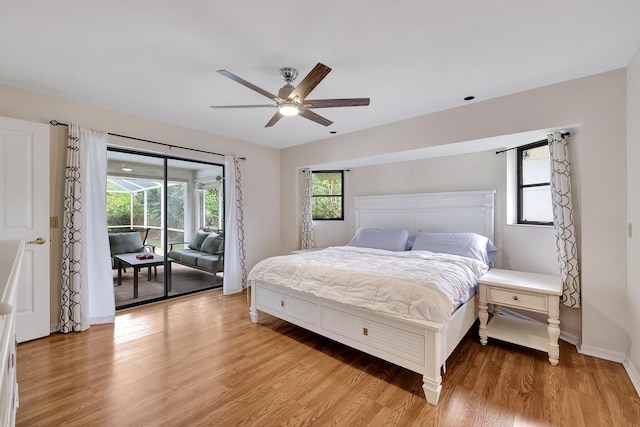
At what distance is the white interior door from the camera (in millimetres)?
2592

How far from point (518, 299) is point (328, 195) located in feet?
10.9

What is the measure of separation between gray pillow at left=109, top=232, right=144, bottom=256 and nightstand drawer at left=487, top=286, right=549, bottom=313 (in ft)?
14.5

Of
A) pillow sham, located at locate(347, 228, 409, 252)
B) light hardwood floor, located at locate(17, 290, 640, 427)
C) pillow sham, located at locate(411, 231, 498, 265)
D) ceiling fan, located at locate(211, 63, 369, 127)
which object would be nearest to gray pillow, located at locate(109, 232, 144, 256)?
light hardwood floor, located at locate(17, 290, 640, 427)

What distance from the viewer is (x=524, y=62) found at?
230cm

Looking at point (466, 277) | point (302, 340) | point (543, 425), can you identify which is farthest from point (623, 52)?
point (302, 340)

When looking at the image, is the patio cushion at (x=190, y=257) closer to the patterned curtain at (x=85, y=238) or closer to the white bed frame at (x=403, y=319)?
the patterned curtain at (x=85, y=238)

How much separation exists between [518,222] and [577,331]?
127 cm

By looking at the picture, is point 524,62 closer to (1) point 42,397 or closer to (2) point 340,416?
(2) point 340,416

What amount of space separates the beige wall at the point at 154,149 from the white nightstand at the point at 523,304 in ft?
11.4

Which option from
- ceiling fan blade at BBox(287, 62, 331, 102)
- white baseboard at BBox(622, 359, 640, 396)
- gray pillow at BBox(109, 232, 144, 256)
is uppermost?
ceiling fan blade at BBox(287, 62, 331, 102)

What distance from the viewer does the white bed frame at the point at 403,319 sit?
195 cm

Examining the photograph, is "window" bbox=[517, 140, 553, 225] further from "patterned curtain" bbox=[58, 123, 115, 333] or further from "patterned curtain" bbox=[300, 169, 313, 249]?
"patterned curtain" bbox=[58, 123, 115, 333]

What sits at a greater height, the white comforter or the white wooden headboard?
the white wooden headboard

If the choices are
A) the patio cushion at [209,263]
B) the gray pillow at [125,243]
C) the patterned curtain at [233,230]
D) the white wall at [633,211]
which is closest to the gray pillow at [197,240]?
the patio cushion at [209,263]
